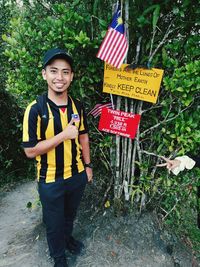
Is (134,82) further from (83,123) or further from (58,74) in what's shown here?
(58,74)

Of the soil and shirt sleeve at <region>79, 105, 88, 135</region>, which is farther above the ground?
shirt sleeve at <region>79, 105, 88, 135</region>

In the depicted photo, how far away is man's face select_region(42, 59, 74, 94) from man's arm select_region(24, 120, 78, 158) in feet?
1.13

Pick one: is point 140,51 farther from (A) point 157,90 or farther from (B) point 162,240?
(B) point 162,240

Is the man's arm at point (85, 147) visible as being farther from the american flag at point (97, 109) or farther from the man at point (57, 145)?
the american flag at point (97, 109)

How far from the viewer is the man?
99.5 inches

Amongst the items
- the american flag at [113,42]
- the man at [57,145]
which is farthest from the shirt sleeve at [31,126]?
the american flag at [113,42]

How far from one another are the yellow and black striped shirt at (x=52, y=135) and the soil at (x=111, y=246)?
938 mm

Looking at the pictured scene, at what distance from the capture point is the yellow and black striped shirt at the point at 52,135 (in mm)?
2518

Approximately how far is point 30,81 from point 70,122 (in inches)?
34.7

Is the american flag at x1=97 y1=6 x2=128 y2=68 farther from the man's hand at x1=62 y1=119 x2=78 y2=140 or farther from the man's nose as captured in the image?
the man's hand at x1=62 y1=119 x2=78 y2=140

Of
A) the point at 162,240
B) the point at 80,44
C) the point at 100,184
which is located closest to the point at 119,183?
the point at 100,184

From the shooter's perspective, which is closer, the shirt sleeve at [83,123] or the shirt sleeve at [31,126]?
the shirt sleeve at [31,126]

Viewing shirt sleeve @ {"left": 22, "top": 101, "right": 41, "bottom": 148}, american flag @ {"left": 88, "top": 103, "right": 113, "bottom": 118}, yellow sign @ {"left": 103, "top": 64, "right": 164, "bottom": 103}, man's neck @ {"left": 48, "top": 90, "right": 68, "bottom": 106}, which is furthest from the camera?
american flag @ {"left": 88, "top": 103, "right": 113, "bottom": 118}

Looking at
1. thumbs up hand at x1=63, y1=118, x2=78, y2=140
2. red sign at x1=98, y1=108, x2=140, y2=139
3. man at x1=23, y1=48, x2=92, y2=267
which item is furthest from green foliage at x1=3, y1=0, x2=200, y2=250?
thumbs up hand at x1=63, y1=118, x2=78, y2=140
